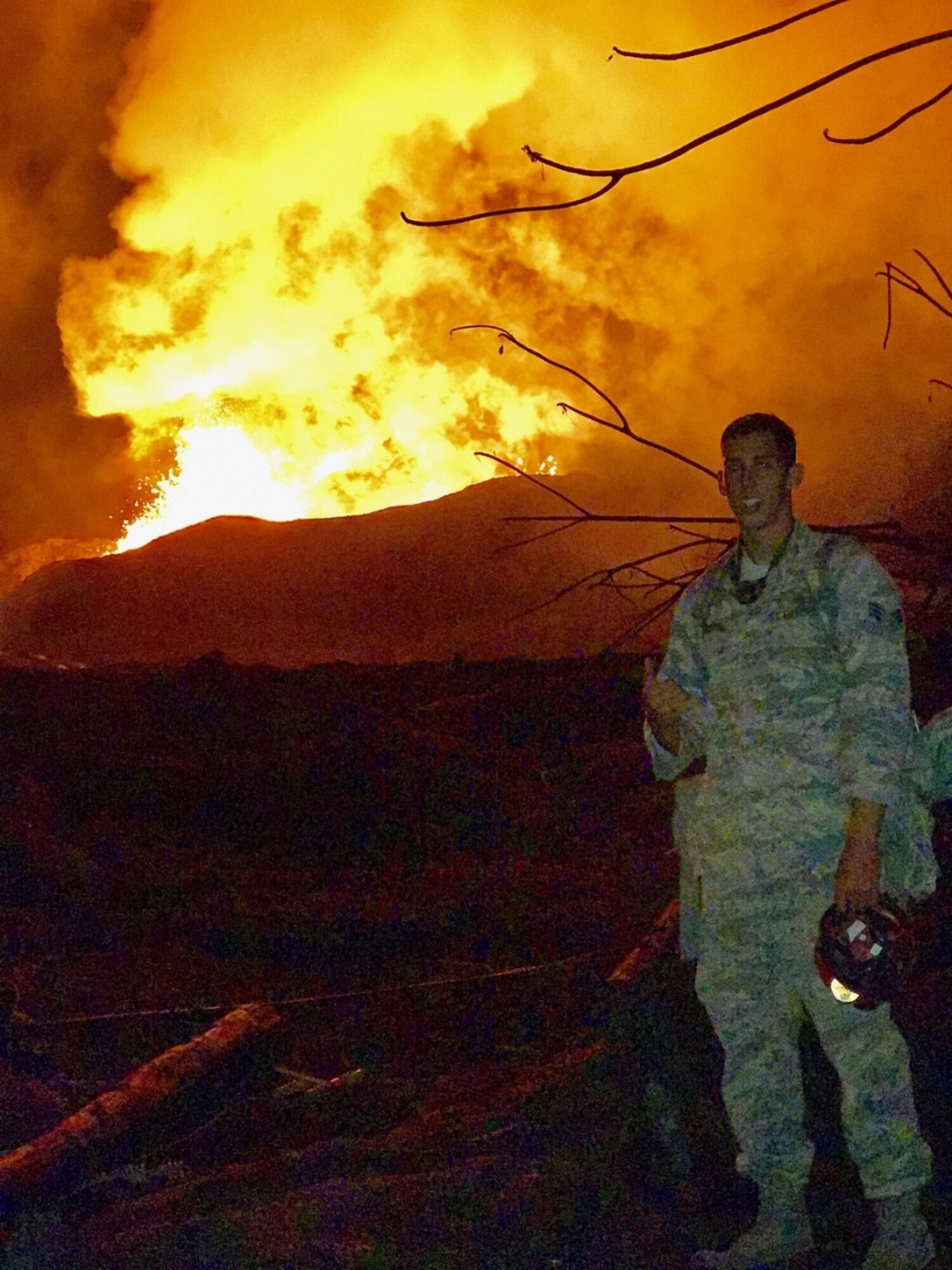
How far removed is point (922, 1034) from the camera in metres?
3.54

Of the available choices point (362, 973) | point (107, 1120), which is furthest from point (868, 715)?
point (362, 973)

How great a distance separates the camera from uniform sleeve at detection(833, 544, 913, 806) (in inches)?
98.4

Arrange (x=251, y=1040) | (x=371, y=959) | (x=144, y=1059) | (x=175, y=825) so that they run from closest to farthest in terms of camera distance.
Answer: (x=251, y=1040)
(x=144, y=1059)
(x=371, y=959)
(x=175, y=825)

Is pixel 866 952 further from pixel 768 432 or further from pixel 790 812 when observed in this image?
pixel 768 432

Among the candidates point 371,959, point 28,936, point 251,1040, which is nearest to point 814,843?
point 251,1040

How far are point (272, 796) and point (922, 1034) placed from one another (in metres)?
8.59

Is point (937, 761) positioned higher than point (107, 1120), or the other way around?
point (937, 761)

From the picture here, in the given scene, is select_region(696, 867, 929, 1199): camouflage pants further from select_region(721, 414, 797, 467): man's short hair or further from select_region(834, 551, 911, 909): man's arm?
select_region(721, 414, 797, 467): man's short hair

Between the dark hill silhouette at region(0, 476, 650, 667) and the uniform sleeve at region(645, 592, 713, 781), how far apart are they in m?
21.4

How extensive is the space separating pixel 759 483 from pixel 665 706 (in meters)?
0.55

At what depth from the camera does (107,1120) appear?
13.4 ft

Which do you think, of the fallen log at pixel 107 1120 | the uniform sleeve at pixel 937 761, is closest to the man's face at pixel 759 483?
the uniform sleeve at pixel 937 761

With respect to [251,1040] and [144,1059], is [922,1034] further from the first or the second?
[144,1059]

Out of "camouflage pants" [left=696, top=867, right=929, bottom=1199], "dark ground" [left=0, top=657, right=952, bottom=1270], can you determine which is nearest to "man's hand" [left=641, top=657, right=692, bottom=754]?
"camouflage pants" [left=696, top=867, right=929, bottom=1199]
